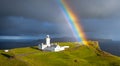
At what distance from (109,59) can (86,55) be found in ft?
46.6

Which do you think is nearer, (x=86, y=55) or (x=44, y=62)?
(x=44, y=62)

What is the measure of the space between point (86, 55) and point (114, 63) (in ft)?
69.1

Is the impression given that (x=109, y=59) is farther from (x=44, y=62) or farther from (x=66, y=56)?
(x=44, y=62)

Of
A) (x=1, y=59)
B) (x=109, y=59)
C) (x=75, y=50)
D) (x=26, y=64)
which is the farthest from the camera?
(x=75, y=50)

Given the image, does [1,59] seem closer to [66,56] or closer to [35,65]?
[35,65]

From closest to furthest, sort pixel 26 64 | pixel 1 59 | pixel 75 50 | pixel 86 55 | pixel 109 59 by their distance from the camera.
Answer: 1. pixel 26 64
2. pixel 1 59
3. pixel 109 59
4. pixel 86 55
5. pixel 75 50

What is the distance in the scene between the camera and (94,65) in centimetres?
7981

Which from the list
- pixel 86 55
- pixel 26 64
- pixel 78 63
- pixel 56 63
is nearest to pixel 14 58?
pixel 26 64

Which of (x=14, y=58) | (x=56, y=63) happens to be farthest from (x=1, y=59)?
(x=56, y=63)

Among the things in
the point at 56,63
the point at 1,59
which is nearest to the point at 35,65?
the point at 56,63

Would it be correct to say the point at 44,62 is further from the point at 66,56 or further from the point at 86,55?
the point at 86,55

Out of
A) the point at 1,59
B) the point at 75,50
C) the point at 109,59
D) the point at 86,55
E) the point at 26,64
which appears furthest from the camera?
the point at 75,50

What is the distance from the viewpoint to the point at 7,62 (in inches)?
2901

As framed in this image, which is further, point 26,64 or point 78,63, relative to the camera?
point 78,63
